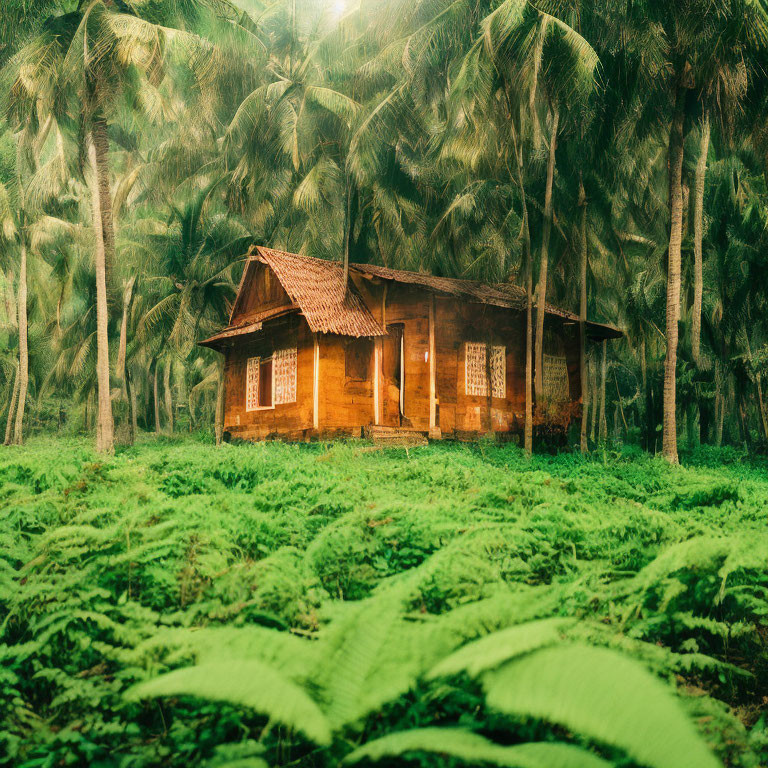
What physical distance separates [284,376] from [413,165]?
839 cm

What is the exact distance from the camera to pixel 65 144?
21.2 metres

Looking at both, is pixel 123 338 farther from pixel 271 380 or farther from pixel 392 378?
pixel 392 378

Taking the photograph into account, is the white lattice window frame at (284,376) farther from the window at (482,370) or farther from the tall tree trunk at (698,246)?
the tall tree trunk at (698,246)

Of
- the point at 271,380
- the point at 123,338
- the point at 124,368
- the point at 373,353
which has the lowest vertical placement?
the point at 271,380

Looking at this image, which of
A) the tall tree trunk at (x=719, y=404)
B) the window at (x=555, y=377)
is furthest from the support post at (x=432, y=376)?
the tall tree trunk at (x=719, y=404)

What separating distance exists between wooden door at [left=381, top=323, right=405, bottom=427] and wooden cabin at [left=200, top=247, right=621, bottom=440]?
0.03 m

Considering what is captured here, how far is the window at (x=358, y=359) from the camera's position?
16922mm

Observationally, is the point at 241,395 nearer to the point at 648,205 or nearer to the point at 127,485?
the point at 127,485

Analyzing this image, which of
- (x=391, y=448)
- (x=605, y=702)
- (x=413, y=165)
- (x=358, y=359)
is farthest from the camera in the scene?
(x=413, y=165)

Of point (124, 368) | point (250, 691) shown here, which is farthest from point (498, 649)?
point (124, 368)

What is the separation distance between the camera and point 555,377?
1981cm

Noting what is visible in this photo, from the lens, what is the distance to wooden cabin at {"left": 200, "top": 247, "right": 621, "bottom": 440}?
1658 cm

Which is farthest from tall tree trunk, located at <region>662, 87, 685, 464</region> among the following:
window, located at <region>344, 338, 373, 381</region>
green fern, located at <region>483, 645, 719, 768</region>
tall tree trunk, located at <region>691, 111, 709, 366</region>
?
green fern, located at <region>483, 645, 719, 768</region>

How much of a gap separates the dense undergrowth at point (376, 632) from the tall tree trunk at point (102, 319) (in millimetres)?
8831
